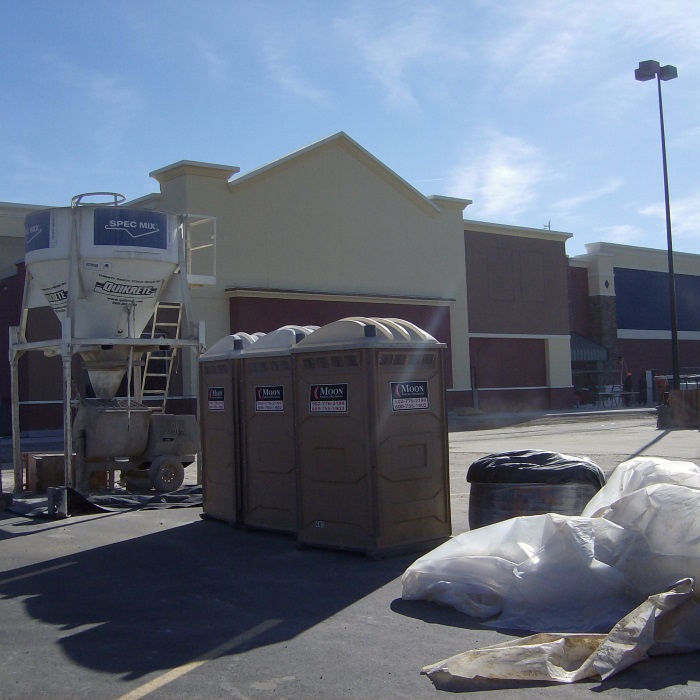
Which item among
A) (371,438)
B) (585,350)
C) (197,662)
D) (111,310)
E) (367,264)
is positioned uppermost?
(367,264)

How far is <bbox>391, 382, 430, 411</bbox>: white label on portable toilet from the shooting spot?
27.9 ft

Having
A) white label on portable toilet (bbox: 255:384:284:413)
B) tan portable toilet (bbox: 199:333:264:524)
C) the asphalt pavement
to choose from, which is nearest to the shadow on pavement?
the asphalt pavement

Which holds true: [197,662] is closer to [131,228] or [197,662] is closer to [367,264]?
[131,228]

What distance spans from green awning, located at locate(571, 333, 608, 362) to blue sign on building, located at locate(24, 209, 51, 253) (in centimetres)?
3545

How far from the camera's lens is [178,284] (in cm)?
1430

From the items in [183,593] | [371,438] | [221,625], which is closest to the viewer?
[221,625]

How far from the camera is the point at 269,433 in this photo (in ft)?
31.6

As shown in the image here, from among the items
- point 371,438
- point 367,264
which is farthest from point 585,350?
point 371,438

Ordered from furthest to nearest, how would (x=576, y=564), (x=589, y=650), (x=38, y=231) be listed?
(x=38, y=231) → (x=576, y=564) → (x=589, y=650)

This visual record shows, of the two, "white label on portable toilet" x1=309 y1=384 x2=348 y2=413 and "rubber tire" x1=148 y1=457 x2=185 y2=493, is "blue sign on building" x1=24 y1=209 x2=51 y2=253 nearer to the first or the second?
"rubber tire" x1=148 y1=457 x2=185 y2=493

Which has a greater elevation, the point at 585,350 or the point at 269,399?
the point at 585,350

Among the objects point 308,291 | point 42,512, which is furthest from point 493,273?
point 42,512

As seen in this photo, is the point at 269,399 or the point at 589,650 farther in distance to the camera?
the point at 269,399

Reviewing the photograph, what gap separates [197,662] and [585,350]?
42.4 metres
